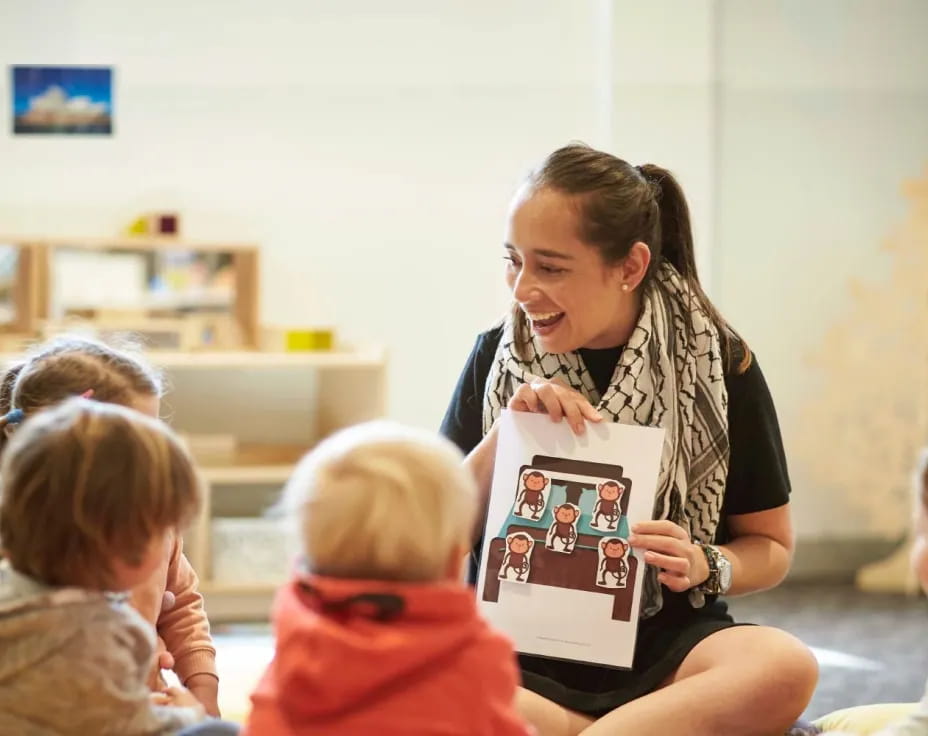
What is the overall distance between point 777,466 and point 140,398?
35.7 inches

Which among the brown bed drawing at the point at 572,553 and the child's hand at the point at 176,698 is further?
the brown bed drawing at the point at 572,553

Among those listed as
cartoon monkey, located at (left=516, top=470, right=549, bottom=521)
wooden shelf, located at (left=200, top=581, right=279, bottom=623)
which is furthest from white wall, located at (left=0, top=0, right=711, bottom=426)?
cartoon monkey, located at (left=516, top=470, right=549, bottom=521)

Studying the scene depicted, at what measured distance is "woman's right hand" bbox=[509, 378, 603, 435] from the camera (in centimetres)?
170

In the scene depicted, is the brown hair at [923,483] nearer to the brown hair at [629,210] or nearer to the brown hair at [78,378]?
the brown hair at [629,210]

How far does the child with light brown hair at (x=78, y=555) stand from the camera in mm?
1187

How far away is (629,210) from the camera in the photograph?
1.76 meters

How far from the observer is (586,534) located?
1665 millimetres

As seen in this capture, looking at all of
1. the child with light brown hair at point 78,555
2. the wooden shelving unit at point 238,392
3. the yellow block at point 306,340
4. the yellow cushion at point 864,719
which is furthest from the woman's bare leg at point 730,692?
the yellow block at point 306,340

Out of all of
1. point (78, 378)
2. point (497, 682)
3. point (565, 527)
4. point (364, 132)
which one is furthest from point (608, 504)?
point (364, 132)

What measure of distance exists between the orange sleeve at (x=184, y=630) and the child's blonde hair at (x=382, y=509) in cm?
59

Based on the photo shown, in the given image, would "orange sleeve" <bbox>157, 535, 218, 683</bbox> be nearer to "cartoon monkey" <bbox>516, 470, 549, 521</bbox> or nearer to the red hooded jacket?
"cartoon monkey" <bbox>516, 470, 549, 521</bbox>

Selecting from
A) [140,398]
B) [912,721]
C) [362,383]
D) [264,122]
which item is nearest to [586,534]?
[912,721]

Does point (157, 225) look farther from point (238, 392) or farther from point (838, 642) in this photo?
point (838, 642)

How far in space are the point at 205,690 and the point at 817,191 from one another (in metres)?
3.17
